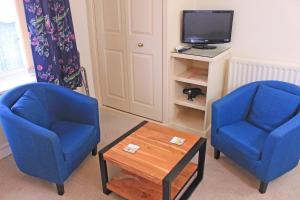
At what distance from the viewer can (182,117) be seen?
309cm

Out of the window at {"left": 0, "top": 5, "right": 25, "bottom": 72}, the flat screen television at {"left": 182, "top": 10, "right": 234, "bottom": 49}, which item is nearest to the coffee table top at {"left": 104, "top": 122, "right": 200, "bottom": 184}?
the flat screen television at {"left": 182, "top": 10, "right": 234, "bottom": 49}

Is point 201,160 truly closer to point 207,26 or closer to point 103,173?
point 103,173

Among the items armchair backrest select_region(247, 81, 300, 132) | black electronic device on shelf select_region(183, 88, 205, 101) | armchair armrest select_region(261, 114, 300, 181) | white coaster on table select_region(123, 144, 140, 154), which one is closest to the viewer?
armchair armrest select_region(261, 114, 300, 181)

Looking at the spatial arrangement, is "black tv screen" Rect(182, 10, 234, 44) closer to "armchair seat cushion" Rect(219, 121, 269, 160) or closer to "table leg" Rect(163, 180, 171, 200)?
"armchair seat cushion" Rect(219, 121, 269, 160)

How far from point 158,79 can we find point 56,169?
1436 mm

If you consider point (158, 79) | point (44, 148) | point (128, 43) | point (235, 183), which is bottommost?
point (235, 183)

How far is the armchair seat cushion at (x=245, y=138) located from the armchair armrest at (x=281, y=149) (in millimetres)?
94

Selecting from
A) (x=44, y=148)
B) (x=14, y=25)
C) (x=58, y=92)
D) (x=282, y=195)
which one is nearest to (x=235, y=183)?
(x=282, y=195)

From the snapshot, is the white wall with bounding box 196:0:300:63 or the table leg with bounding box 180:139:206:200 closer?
the table leg with bounding box 180:139:206:200

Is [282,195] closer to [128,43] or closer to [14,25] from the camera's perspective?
[128,43]

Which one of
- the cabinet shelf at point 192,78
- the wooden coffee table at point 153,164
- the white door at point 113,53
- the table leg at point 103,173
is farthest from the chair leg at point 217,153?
the white door at point 113,53

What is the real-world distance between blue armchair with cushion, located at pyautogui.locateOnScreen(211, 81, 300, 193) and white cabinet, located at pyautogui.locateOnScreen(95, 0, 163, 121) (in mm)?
878

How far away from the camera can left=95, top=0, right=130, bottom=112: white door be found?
289 centimetres

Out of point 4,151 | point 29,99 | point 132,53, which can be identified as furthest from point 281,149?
point 4,151
